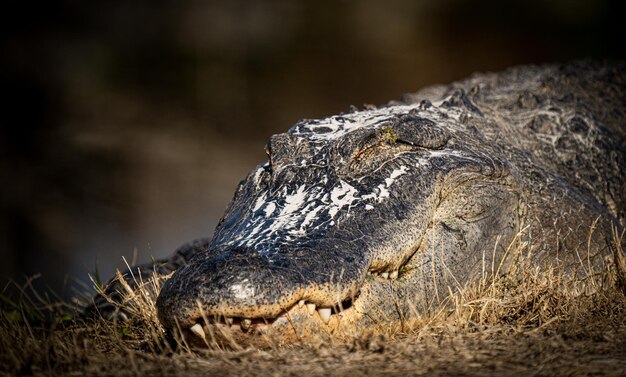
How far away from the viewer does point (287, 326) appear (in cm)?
279

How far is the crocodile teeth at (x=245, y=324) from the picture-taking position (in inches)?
109

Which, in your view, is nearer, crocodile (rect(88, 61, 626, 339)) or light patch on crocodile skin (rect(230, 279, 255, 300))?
light patch on crocodile skin (rect(230, 279, 255, 300))

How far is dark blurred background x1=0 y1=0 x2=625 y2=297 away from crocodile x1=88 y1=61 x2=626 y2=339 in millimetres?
4698

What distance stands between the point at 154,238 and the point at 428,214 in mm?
5549

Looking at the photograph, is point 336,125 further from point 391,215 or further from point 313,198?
point 391,215

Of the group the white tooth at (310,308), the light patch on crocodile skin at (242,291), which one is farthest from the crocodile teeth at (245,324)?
the white tooth at (310,308)

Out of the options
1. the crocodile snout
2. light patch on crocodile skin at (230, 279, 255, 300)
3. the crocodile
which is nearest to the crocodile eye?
the crocodile

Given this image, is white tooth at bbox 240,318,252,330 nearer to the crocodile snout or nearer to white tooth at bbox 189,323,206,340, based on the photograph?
the crocodile snout

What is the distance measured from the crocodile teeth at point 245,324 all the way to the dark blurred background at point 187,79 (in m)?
5.91

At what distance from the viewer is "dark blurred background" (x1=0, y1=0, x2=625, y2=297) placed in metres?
10.2

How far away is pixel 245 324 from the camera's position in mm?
2766

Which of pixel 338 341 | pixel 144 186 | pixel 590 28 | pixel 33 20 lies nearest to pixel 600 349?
pixel 338 341

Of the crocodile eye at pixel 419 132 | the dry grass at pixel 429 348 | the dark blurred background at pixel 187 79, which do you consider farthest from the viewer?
the dark blurred background at pixel 187 79

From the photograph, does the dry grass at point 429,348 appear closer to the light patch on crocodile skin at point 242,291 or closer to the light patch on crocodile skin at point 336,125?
the light patch on crocodile skin at point 242,291
